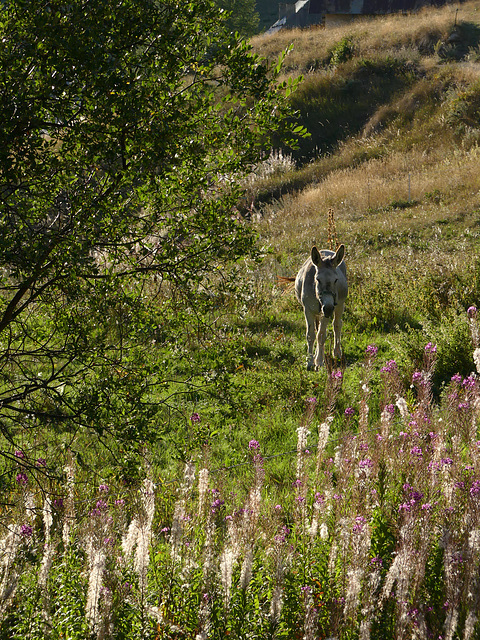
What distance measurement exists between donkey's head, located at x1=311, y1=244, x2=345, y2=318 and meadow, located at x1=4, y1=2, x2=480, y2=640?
3.61 feet

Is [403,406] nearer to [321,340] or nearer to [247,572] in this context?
[247,572]

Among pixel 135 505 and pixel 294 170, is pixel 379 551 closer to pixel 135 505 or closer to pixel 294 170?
pixel 135 505

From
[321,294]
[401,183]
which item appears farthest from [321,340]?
[401,183]

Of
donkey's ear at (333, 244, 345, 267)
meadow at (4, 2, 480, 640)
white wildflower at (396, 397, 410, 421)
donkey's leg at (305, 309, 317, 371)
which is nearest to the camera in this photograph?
meadow at (4, 2, 480, 640)

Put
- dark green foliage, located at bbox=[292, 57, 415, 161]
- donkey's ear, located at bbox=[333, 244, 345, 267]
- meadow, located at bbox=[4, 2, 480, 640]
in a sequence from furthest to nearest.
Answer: dark green foliage, located at bbox=[292, 57, 415, 161] → donkey's ear, located at bbox=[333, 244, 345, 267] → meadow, located at bbox=[4, 2, 480, 640]

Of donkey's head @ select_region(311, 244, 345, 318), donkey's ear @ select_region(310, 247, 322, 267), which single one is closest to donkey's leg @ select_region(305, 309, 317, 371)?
donkey's head @ select_region(311, 244, 345, 318)

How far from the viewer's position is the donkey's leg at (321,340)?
30.6 ft

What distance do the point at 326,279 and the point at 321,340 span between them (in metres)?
1.21

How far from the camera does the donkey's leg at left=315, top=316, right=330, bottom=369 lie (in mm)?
9336

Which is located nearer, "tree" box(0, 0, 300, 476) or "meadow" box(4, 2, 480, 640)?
"meadow" box(4, 2, 480, 640)

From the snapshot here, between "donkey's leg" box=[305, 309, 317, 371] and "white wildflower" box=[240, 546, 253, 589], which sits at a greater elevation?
"donkey's leg" box=[305, 309, 317, 371]

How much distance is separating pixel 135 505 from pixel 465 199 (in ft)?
61.0

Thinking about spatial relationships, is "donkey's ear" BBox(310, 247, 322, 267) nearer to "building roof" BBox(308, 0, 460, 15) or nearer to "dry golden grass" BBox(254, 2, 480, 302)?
"dry golden grass" BBox(254, 2, 480, 302)

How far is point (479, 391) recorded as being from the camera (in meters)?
4.22
